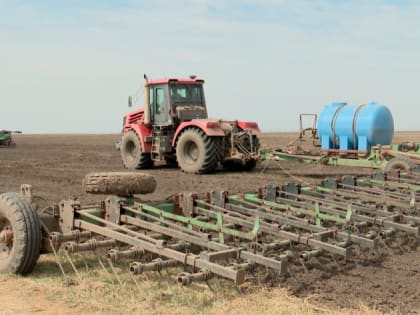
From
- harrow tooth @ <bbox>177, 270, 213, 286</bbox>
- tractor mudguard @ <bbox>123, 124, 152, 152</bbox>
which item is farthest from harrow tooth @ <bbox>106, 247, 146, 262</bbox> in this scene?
tractor mudguard @ <bbox>123, 124, 152, 152</bbox>

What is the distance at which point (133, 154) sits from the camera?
1566cm

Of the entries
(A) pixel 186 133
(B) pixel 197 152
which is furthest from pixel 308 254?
(B) pixel 197 152

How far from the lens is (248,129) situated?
13461 mm

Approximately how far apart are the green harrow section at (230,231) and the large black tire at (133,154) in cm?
883

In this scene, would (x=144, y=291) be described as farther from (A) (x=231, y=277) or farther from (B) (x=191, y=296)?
(A) (x=231, y=277)

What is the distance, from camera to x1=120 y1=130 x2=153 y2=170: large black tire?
15.0 m

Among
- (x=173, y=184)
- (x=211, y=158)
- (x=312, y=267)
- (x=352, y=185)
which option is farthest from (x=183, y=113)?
(x=312, y=267)

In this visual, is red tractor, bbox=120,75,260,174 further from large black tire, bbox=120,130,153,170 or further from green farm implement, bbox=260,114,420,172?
green farm implement, bbox=260,114,420,172

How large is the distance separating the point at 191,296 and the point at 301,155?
28.9 feet

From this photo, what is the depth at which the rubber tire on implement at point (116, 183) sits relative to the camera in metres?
5.24

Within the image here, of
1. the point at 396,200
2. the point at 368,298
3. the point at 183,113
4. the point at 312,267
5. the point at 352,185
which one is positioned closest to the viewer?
the point at 368,298

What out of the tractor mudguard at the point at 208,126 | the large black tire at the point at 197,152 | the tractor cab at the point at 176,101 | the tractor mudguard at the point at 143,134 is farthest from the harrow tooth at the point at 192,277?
the tractor mudguard at the point at 143,134

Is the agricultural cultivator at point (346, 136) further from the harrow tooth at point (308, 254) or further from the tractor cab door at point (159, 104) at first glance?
the harrow tooth at point (308, 254)

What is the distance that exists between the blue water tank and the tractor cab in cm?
315
